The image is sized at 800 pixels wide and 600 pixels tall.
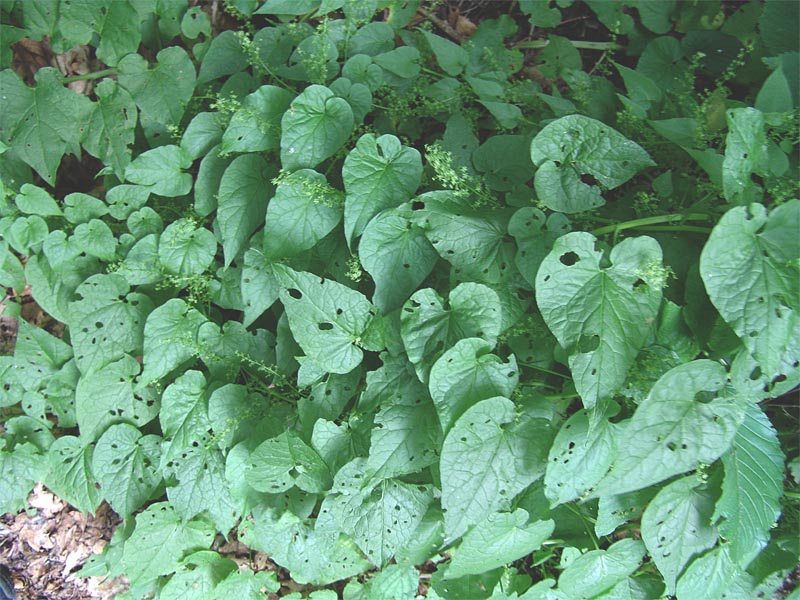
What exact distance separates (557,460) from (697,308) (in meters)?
0.59

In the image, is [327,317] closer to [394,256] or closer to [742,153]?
[394,256]

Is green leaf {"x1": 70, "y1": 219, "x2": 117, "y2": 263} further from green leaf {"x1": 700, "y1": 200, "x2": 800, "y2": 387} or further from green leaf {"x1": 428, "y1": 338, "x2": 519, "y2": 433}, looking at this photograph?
green leaf {"x1": 700, "y1": 200, "x2": 800, "y2": 387}

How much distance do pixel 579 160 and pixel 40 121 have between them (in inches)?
80.4

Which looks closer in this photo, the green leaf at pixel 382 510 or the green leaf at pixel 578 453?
the green leaf at pixel 578 453

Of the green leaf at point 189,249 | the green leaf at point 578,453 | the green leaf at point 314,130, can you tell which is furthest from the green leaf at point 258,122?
the green leaf at point 578,453

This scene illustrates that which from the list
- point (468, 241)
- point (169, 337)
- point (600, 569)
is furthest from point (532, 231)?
point (169, 337)

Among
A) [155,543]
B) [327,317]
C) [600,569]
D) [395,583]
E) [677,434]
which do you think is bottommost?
[395,583]

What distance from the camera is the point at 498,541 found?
2.02 metres

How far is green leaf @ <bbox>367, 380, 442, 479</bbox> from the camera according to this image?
1896 mm

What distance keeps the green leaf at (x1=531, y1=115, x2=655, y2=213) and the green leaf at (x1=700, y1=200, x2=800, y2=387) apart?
15.4 inches

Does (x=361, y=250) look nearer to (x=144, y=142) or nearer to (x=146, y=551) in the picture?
(x=144, y=142)

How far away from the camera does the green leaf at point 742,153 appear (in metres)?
1.57

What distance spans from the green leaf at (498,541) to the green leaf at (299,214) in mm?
1107

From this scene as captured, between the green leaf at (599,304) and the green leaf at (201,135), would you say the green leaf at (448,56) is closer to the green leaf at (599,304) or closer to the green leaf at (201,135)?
the green leaf at (201,135)
